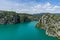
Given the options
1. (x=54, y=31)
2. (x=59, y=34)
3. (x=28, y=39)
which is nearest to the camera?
(x=28, y=39)

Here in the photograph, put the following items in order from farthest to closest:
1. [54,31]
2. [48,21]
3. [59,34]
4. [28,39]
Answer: [48,21], [54,31], [59,34], [28,39]

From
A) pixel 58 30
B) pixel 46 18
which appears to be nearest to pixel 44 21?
pixel 46 18

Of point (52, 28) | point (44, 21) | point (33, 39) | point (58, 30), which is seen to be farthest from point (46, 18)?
point (33, 39)

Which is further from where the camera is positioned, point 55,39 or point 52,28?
point 52,28

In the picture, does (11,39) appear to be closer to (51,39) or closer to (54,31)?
(51,39)

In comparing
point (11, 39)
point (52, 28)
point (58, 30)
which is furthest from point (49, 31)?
point (11, 39)

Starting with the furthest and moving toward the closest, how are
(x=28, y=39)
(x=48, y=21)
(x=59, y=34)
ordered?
(x=48, y=21)
(x=59, y=34)
(x=28, y=39)

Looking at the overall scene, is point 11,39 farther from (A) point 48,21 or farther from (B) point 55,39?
(A) point 48,21

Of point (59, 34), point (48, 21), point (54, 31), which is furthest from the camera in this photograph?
point (48, 21)

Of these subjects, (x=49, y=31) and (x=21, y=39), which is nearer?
(x=21, y=39)

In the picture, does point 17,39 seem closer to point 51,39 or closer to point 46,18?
point 51,39
